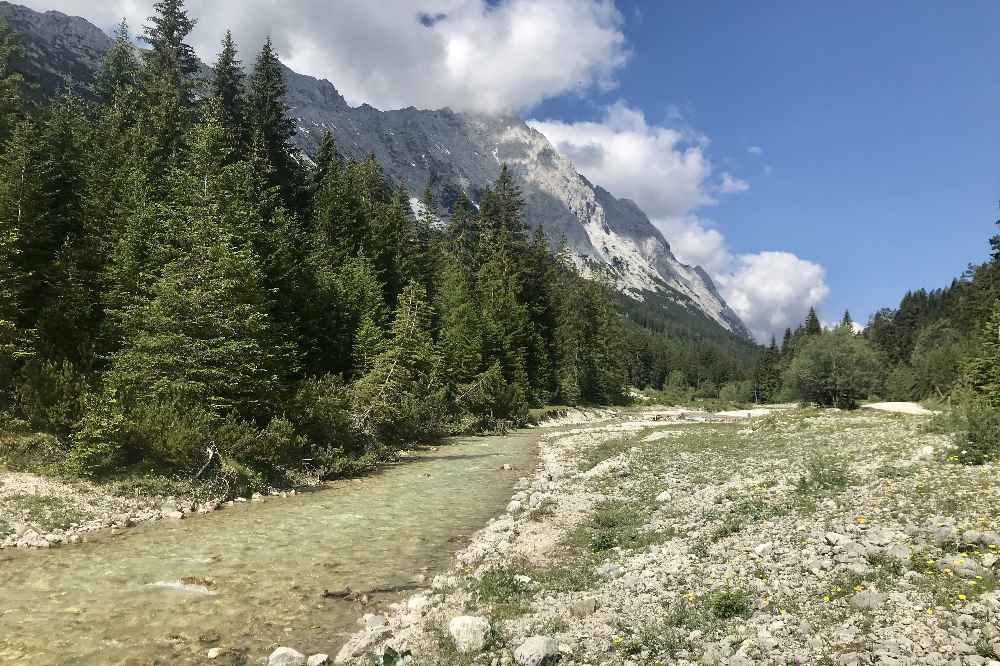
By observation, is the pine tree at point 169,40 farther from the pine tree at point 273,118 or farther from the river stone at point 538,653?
the river stone at point 538,653

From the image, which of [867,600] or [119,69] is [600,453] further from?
[119,69]

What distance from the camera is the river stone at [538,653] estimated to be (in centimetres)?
817

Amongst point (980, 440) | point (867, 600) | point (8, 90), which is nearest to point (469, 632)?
point (867, 600)

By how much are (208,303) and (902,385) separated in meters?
129

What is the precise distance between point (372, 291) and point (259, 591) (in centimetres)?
3790

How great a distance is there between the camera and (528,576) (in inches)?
489

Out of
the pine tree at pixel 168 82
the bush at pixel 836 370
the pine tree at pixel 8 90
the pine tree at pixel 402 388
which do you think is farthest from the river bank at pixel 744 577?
the bush at pixel 836 370

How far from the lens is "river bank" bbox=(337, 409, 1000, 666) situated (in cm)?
758

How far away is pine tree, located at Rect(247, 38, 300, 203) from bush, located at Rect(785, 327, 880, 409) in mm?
94281

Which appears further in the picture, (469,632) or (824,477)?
(824,477)

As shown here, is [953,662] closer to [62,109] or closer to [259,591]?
[259,591]

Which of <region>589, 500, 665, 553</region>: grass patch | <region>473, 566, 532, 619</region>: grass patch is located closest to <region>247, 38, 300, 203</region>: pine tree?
<region>589, 500, 665, 553</region>: grass patch

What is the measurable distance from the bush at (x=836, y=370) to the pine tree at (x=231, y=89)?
101m

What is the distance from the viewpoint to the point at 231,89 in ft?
218
